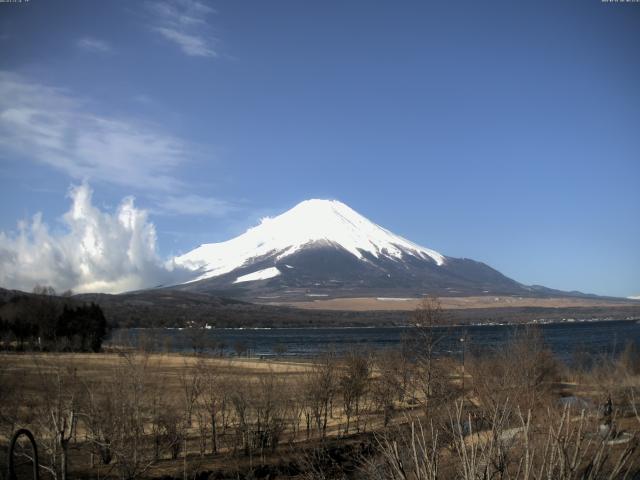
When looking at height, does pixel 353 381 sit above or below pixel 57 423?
below

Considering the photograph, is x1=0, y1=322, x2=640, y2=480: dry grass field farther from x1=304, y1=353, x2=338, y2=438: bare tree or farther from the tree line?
the tree line

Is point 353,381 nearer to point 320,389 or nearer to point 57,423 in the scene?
point 320,389

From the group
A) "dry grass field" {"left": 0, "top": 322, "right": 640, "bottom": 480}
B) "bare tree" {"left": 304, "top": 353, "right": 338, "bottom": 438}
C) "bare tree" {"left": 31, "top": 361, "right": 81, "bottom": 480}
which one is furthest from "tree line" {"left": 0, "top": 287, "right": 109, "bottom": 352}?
"bare tree" {"left": 31, "top": 361, "right": 81, "bottom": 480}

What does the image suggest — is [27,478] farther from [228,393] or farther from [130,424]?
[228,393]

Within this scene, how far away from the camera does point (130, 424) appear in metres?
20.0

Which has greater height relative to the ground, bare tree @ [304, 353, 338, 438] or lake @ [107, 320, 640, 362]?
bare tree @ [304, 353, 338, 438]

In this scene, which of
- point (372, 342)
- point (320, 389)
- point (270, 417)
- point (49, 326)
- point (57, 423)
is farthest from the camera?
point (372, 342)

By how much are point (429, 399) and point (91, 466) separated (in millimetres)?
12729

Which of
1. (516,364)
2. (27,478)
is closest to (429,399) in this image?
(516,364)

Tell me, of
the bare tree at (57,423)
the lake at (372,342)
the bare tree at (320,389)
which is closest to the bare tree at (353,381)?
the bare tree at (320,389)

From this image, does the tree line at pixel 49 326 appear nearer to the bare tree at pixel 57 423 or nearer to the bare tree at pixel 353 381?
the bare tree at pixel 353 381

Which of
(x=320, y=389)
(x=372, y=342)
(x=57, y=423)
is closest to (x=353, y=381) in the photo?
(x=320, y=389)

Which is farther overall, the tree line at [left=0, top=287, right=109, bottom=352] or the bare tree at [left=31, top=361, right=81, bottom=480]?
the tree line at [left=0, top=287, right=109, bottom=352]

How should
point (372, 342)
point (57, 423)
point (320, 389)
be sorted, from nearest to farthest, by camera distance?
point (57, 423) < point (320, 389) < point (372, 342)
